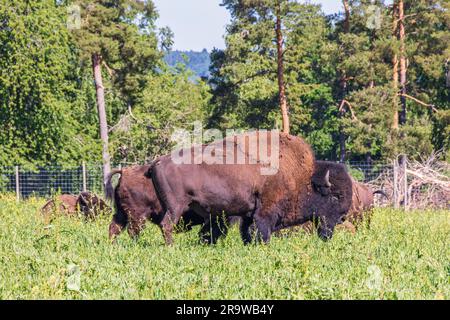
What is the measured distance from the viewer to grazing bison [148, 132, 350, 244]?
10914 mm

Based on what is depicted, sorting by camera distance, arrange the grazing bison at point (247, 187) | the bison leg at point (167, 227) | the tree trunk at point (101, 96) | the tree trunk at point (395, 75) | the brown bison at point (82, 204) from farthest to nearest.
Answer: the tree trunk at point (395, 75) < the tree trunk at point (101, 96) < the brown bison at point (82, 204) < the grazing bison at point (247, 187) < the bison leg at point (167, 227)

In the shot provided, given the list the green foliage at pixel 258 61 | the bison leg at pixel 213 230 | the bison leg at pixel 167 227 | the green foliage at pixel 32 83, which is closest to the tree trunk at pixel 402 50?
the green foliage at pixel 258 61

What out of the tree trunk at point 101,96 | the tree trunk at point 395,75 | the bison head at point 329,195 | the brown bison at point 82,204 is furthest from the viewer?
the tree trunk at point 395,75

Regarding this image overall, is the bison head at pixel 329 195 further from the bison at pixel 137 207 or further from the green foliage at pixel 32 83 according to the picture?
the green foliage at pixel 32 83

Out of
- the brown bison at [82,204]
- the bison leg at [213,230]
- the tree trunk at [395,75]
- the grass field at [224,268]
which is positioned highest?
the tree trunk at [395,75]

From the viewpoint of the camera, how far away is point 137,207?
457 inches

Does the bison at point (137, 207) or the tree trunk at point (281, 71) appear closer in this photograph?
the bison at point (137, 207)

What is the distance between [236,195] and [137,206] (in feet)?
4.75

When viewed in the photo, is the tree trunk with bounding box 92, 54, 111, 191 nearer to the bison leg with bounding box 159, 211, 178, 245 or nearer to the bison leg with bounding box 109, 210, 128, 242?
the bison leg with bounding box 109, 210, 128, 242

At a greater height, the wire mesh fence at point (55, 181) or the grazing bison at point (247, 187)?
the grazing bison at point (247, 187)

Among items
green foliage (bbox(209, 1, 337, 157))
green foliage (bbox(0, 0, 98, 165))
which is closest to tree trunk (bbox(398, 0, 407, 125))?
green foliage (bbox(209, 1, 337, 157))

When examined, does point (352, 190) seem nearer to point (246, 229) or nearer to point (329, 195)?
point (329, 195)

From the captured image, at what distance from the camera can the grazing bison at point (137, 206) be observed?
38.0ft

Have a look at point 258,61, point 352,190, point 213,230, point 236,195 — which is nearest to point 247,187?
point 236,195
